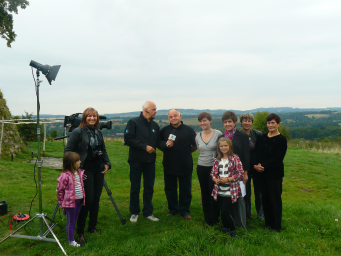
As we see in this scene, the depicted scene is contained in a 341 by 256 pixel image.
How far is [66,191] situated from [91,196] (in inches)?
17.2

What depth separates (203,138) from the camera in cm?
440

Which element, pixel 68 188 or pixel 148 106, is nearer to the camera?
pixel 68 188

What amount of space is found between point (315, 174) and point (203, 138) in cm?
887

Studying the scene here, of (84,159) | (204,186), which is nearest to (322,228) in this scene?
(204,186)

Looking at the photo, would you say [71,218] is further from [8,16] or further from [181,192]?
[8,16]

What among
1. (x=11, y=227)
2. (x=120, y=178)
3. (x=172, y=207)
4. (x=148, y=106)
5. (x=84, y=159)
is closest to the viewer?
(x=84, y=159)

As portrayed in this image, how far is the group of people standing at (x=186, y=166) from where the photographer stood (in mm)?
3676

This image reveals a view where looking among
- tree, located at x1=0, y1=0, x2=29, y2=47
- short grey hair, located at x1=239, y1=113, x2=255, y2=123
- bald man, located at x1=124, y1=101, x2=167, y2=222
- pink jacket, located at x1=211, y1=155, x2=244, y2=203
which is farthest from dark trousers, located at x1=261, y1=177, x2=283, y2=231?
tree, located at x1=0, y1=0, x2=29, y2=47

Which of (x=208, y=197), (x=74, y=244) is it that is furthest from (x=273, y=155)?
(x=74, y=244)

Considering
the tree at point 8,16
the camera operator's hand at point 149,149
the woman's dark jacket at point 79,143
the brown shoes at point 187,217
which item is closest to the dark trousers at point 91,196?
the woman's dark jacket at point 79,143

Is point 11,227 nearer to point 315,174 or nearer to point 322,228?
point 322,228

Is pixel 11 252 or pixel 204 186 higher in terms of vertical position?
pixel 204 186

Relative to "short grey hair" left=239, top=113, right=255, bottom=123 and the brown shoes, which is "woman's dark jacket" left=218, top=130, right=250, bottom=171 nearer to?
"short grey hair" left=239, top=113, right=255, bottom=123

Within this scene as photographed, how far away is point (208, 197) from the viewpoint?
14.4 ft
